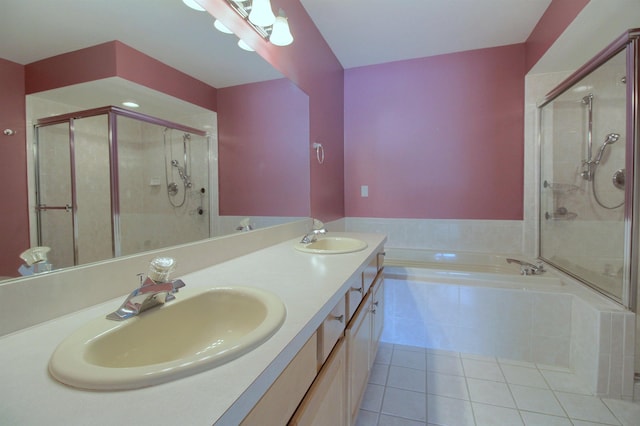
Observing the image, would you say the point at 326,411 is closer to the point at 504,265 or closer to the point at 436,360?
the point at 436,360

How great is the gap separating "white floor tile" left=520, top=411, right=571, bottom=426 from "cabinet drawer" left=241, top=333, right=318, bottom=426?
1.32m

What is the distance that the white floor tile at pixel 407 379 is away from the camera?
1.60m

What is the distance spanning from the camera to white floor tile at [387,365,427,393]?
A: 1.60m

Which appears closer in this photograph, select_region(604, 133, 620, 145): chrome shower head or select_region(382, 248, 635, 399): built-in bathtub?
select_region(382, 248, 635, 399): built-in bathtub

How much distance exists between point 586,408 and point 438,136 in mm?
2122

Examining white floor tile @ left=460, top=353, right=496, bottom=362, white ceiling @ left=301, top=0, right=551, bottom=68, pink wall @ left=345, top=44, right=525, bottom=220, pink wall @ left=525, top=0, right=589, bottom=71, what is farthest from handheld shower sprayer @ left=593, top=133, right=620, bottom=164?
white floor tile @ left=460, top=353, right=496, bottom=362

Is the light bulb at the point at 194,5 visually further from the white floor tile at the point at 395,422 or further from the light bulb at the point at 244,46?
the white floor tile at the point at 395,422

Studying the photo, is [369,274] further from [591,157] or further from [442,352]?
[591,157]

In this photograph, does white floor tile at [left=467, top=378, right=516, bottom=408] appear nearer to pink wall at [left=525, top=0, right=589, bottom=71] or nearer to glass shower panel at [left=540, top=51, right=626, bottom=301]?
glass shower panel at [left=540, top=51, right=626, bottom=301]

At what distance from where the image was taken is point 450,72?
2.57m

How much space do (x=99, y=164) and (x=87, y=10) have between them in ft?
1.34

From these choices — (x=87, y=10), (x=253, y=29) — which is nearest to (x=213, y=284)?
(x=87, y=10)

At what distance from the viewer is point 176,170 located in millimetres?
1035

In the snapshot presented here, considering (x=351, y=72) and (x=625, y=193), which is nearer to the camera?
(x=625, y=193)
